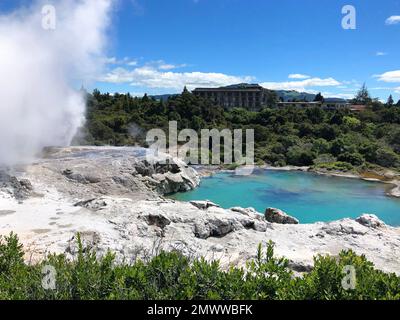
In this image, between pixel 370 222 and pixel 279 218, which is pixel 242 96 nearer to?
pixel 279 218

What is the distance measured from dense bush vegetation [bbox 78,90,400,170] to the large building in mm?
22860

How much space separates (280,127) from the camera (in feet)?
163

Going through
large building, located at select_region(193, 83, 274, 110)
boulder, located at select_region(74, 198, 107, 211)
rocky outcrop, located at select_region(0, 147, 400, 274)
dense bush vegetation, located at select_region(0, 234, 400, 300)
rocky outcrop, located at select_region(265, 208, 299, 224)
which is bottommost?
rocky outcrop, located at select_region(265, 208, 299, 224)

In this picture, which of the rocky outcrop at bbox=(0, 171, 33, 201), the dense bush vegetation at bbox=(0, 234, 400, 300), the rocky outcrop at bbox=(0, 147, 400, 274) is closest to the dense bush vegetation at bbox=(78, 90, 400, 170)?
the rocky outcrop at bbox=(0, 171, 33, 201)

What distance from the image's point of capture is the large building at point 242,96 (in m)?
81.2

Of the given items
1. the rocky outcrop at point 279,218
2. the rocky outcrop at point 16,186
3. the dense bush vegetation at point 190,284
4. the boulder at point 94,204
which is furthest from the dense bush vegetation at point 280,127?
the dense bush vegetation at point 190,284

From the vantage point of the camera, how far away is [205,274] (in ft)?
19.0

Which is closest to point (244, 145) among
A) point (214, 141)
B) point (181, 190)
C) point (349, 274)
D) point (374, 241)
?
point (214, 141)

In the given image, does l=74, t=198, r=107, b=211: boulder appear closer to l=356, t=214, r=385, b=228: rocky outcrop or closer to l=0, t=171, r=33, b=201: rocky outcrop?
l=0, t=171, r=33, b=201: rocky outcrop

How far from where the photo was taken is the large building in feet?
266

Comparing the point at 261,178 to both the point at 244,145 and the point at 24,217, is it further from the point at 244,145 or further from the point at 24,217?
the point at 24,217
